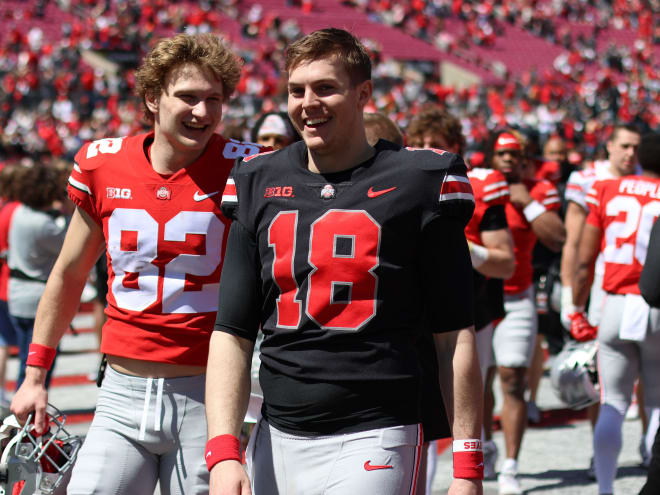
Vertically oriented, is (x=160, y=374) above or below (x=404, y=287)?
below

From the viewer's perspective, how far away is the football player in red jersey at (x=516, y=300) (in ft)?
17.6

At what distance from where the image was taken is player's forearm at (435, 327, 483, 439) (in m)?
2.22

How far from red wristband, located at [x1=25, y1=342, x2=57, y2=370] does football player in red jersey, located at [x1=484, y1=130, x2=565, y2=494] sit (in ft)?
9.51

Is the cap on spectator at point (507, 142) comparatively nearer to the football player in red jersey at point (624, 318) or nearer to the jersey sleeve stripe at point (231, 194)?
the football player in red jersey at point (624, 318)

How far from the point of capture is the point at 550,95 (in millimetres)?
33844

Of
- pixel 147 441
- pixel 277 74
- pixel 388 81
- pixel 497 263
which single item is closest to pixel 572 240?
pixel 497 263

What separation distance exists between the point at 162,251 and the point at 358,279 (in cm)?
89

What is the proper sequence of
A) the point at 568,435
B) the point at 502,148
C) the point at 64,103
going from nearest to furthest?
1. the point at 502,148
2. the point at 568,435
3. the point at 64,103

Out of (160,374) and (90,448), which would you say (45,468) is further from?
(160,374)

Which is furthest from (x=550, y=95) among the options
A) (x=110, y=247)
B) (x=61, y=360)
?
(x=110, y=247)

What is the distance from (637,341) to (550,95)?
30266 mm

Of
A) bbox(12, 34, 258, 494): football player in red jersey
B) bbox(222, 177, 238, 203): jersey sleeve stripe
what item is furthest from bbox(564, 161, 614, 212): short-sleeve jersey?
bbox(222, 177, 238, 203): jersey sleeve stripe

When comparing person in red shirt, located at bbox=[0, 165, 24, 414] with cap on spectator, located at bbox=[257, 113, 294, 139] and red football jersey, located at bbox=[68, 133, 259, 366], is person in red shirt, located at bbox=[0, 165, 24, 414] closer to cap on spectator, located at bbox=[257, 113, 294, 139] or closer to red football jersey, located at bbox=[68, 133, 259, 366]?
cap on spectator, located at bbox=[257, 113, 294, 139]

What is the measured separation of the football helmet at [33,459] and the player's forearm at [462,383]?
127 centimetres
